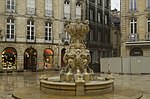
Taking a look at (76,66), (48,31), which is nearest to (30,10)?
(48,31)

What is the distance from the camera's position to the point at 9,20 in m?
34.3

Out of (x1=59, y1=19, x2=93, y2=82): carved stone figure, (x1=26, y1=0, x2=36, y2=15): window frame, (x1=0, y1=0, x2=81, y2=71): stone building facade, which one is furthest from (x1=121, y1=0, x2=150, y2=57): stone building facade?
(x1=59, y1=19, x2=93, y2=82): carved stone figure

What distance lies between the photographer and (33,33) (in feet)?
118

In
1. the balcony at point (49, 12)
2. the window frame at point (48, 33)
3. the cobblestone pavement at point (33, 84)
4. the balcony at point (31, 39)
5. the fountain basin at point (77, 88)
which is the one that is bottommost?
the cobblestone pavement at point (33, 84)

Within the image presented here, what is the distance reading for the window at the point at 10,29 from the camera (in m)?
34.2

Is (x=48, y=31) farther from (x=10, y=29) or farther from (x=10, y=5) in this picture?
(x=10, y=5)

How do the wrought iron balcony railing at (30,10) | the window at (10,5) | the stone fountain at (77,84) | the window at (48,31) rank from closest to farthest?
the stone fountain at (77,84) → the window at (10,5) → the wrought iron balcony railing at (30,10) → the window at (48,31)

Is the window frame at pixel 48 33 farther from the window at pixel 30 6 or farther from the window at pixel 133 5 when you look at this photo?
the window at pixel 133 5

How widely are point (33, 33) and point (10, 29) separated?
10.5 feet

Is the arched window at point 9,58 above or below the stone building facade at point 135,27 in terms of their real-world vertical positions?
below

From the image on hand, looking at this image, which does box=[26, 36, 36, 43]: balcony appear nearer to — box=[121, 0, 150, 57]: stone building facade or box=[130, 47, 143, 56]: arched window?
box=[121, 0, 150, 57]: stone building facade

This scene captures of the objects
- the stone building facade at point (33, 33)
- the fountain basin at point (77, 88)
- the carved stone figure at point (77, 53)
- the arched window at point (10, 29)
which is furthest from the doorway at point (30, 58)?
the fountain basin at point (77, 88)

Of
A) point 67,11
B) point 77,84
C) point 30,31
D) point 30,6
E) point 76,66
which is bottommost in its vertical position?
point 77,84

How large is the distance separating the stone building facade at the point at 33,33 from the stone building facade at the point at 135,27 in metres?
9.32
